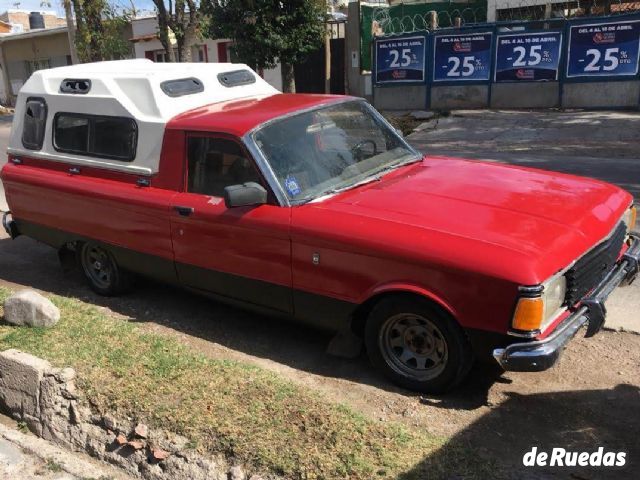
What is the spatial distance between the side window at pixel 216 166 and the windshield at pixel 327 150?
17 centimetres

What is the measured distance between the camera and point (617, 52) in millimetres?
14398

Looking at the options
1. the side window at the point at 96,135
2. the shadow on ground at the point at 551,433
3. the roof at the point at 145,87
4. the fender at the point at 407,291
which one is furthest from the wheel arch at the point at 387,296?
the side window at the point at 96,135

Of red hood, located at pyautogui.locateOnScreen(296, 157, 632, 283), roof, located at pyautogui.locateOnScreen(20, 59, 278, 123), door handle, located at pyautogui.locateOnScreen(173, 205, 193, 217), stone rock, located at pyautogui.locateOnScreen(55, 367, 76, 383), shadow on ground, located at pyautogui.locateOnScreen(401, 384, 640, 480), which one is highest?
roof, located at pyautogui.locateOnScreen(20, 59, 278, 123)

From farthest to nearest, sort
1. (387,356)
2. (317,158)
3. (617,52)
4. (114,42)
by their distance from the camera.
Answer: (114,42)
(617,52)
(317,158)
(387,356)

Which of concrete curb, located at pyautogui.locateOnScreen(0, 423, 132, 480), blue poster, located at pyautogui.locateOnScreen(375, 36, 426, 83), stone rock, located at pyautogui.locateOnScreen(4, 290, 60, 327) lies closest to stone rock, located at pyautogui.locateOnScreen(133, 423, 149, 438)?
concrete curb, located at pyautogui.locateOnScreen(0, 423, 132, 480)

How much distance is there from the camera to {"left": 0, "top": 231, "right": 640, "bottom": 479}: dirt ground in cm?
342

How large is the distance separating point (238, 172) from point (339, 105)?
109 cm

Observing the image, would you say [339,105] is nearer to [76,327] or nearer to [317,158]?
[317,158]

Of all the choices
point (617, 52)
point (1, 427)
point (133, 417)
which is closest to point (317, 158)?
point (133, 417)

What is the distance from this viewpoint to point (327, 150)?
4551mm

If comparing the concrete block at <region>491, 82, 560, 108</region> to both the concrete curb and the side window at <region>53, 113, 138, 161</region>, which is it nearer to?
the side window at <region>53, 113, 138, 161</region>

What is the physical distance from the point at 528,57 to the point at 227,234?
42.9 ft

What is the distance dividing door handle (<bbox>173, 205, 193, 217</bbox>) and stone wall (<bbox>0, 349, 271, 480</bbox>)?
1314 mm

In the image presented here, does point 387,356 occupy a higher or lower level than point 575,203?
lower
